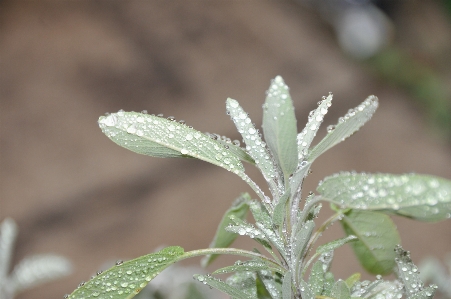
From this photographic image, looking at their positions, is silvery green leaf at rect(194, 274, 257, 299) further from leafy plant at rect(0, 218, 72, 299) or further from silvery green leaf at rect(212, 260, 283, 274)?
leafy plant at rect(0, 218, 72, 299)

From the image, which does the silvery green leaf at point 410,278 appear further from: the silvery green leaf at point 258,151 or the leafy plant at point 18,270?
the leafy plant at point 18,270

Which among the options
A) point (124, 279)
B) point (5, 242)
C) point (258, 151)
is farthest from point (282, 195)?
point (5, 242)

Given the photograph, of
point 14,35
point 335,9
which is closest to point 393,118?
point 335,9

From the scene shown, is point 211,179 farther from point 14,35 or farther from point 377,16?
point 377,16

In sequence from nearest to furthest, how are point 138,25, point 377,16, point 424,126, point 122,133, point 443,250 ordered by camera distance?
point 122,133, point 443,250, point 424,126, point 138,25, point 377,16

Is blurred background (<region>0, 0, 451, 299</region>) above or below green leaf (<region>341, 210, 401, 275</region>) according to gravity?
above

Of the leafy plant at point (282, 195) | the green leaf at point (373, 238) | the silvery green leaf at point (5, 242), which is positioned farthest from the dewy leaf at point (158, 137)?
the silvery green leaf at point (5, 242)

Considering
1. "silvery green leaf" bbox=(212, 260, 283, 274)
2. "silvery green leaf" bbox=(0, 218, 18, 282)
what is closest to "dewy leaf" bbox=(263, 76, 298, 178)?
"silvery green leaf" bbox=(212, 260, 283, 274)
